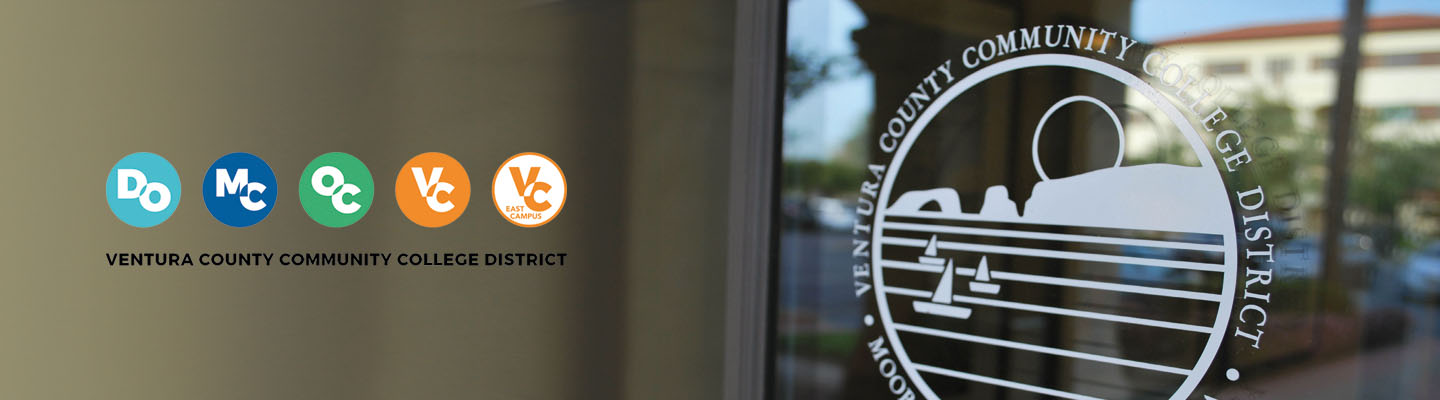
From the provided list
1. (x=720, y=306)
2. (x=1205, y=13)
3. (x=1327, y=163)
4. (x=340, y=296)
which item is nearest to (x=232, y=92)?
(x=340, y=296)

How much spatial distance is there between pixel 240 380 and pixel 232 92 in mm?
621

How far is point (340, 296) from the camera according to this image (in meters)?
2.39

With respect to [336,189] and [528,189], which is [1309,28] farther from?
[336,189]

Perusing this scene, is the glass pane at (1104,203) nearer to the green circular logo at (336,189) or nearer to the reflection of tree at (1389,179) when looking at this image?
the reflection of tree at (1389,179)

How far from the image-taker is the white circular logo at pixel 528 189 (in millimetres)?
2621

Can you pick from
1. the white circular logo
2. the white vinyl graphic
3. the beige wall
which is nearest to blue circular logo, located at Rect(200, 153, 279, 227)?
the beige wall

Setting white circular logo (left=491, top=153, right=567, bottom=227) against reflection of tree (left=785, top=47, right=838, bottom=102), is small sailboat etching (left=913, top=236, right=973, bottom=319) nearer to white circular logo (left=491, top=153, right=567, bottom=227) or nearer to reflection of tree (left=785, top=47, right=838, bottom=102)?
reflection of tree (left=785, top=47, right=838, bottom=102)

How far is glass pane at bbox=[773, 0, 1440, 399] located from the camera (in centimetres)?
206

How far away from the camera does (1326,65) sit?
2098 millimetres

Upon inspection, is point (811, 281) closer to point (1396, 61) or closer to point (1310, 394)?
point (1310, 394)

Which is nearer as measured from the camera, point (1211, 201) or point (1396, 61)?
point (1396, 61)

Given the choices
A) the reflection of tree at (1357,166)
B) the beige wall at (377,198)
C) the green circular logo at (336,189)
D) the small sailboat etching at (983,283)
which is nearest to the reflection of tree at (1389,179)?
the reflection of tree at (1357,166)

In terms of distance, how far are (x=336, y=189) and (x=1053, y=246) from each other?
5.40 ft

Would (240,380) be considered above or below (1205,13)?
below
